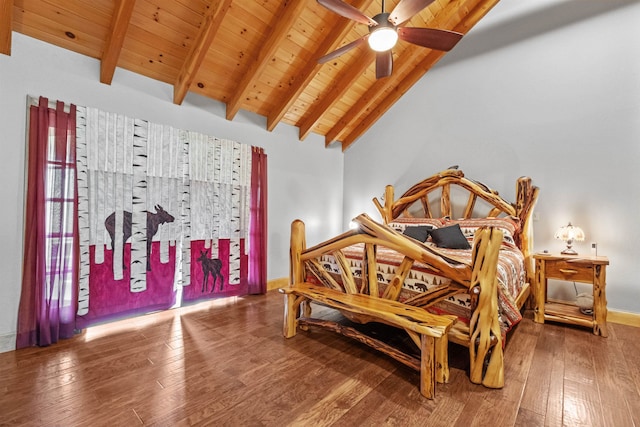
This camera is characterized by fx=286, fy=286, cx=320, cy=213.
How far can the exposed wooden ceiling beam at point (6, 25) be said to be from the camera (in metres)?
2.01

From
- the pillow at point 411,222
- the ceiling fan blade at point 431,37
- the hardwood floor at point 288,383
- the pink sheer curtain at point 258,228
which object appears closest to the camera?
the hardwood floor at point 288,383

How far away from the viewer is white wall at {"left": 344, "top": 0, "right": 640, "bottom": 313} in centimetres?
287

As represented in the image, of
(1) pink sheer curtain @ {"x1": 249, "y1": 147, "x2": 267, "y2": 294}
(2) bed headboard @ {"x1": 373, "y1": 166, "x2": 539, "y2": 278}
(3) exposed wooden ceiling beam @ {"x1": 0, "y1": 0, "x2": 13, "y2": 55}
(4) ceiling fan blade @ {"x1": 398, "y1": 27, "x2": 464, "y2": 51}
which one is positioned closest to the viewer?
(3) exposed wooden ceiling beam @ {"x1": 0, "y1": 0, "x2": 13, "y2": 55}

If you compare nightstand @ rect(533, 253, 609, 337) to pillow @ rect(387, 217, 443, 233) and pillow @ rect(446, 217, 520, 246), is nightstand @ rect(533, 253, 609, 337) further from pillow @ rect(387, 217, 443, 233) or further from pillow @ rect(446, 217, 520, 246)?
pillow @ rect(387, 217, 443, 233)

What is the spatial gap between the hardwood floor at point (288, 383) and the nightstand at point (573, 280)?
17 cm

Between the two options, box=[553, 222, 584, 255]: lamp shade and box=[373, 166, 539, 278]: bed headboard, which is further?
box=[373, 166, 539, 278]: bed headboard

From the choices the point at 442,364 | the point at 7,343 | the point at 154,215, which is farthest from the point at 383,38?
the point at 7,343

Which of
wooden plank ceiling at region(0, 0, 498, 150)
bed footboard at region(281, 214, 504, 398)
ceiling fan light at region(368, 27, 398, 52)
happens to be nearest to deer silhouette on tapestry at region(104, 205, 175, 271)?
wooden plank ceiling at region(0, 0, 498, 150)

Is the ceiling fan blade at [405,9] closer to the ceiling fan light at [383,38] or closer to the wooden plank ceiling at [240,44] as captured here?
the ceiling fan light at [383,38]

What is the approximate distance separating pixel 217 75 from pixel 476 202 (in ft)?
11.6

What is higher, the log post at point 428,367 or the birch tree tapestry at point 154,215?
the birch tree tapestry at point 154,215

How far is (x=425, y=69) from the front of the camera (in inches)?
163

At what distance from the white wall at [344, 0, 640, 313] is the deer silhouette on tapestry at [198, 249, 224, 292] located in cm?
300

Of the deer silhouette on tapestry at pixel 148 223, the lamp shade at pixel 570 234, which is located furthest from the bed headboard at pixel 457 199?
the deer silhouette on tapestry at pixel 148 223
